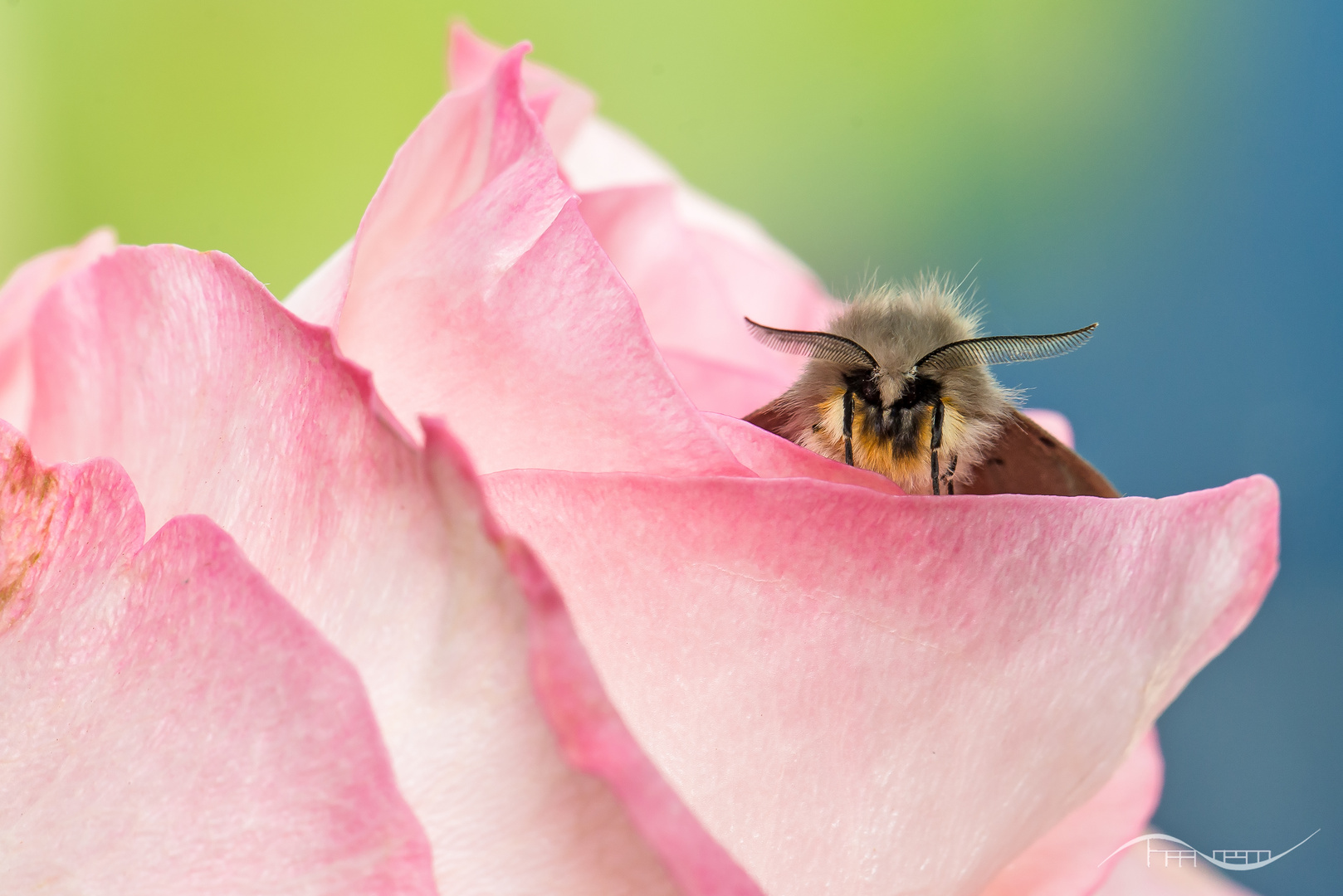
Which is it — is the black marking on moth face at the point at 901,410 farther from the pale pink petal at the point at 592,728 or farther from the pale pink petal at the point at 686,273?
the pale pink petal at the point at 592,728

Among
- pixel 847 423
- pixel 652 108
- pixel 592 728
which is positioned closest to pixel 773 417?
pixel 847 423

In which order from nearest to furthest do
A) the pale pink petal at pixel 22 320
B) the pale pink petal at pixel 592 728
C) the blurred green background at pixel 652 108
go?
the pale pink petal at pixel 592 728
the pale pink petal at pixel 22 320
the blurred green background at pixel 652 108

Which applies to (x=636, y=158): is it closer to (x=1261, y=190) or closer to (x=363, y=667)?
(x=363, y=667)

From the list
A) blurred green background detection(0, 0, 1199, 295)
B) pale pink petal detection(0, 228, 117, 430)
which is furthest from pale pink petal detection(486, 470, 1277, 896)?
blurred green background detection(0, 0, 1199, 295)

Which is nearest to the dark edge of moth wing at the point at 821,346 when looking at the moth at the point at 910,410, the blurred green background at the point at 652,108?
the moth at the point at 910,410

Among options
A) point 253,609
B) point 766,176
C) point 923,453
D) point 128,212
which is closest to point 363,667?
point 253,609

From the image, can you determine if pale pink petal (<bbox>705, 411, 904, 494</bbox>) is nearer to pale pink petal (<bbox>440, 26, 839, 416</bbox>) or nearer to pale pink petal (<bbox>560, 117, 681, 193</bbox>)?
pale pink petal (<bbox>440, 26, 839, 416</bbox>)
